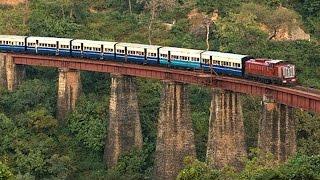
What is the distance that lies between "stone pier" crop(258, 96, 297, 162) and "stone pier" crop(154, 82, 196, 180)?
25.0ft

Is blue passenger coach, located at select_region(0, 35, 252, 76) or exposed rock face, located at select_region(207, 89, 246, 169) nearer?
exposed rock face, located at select_region(207, 89, 246, 169)

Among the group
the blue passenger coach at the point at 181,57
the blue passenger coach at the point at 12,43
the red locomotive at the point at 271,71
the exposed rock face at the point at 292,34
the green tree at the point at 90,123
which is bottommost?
the green tree at the point at 90,123

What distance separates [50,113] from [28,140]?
4110 millimetres

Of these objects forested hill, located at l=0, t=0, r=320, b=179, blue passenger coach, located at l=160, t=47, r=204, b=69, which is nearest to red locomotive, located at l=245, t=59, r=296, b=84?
blue passenger coach, located at l=160, t=47, r=204, b=69

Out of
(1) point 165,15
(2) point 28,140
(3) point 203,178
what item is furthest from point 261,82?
(1) point 165,15

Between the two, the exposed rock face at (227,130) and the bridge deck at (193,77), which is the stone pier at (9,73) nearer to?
the bridge deck at (193,77)

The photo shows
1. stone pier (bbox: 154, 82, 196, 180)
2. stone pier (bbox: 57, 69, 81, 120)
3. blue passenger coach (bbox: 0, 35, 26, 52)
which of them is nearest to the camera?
stone pier (bbox: 154, 82, 196, 180)

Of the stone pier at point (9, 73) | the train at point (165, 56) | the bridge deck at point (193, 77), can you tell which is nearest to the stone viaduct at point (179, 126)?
the bridge deck at point (193, 77)

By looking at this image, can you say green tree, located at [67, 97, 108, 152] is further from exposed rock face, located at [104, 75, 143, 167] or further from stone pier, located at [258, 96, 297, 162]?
stone pier, located at [258, 96, 297, 162]

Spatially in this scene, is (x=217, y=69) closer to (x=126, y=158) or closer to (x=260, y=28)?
(x=126, y=158)

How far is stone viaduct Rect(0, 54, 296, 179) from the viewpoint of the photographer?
149 feet

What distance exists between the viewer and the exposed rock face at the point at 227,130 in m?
48.2

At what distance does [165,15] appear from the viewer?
81.5 metres

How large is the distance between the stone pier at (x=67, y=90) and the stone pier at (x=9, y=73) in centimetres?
684
